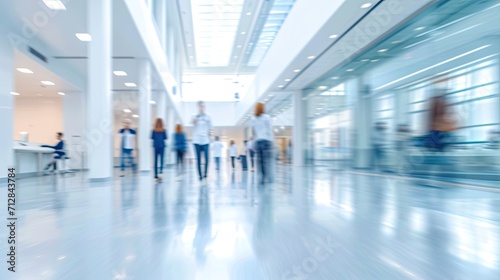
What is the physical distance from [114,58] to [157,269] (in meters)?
11.7

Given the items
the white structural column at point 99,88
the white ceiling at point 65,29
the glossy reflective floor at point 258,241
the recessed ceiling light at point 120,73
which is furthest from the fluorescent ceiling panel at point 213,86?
the glossy reflective floor at point 258,241

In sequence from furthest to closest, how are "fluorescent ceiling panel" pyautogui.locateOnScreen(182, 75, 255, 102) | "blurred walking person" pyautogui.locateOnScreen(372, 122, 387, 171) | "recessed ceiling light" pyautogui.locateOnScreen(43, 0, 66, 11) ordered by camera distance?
"fluorescent ceiling panel" pyautogui.locateOnScreen(182, 75, 255, 102) < "blurred walking person" pyautogui.locateOnScreen(372, 122, 387, 171) < "recessed ceiling light" pyautogui.locateOnScreen(43, 0, 66, 11)

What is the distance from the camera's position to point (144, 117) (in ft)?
39.7

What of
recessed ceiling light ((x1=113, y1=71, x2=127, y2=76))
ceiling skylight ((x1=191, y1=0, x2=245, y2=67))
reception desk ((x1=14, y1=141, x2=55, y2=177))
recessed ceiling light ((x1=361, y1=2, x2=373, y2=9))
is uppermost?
ceiling skylight ((x1=191, y1=0, x2=245, y2=67))

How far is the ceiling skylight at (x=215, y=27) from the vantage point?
17.8m

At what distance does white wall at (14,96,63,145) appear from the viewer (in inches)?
628

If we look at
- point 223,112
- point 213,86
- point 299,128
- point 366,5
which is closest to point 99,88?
point 366,5

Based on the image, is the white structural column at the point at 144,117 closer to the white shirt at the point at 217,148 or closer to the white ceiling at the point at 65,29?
the white ceiling at the point at 65,29

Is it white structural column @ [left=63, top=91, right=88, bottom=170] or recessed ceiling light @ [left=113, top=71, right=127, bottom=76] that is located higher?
recessed ceiling light @ [left=113, top=71, right=127, bottom=76]

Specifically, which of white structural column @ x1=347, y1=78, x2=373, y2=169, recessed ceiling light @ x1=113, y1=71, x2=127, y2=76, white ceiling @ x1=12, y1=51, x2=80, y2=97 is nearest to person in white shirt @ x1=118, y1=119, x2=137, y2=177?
white ceiling @ x1=12, y1=51, x2=80, y2=97

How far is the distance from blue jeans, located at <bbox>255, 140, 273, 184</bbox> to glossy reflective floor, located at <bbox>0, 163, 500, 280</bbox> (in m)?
2.51

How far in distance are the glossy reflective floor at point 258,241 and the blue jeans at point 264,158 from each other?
8.25 ft

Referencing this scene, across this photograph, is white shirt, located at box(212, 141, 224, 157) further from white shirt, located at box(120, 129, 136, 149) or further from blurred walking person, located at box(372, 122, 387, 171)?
blurred walking person, located at box(372, 122, 387, 171)

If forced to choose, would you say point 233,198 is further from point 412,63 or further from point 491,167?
point 412,63
